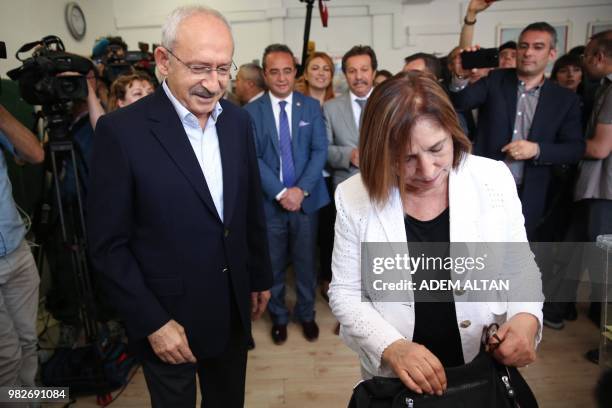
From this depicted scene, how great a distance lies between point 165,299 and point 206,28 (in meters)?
0.80

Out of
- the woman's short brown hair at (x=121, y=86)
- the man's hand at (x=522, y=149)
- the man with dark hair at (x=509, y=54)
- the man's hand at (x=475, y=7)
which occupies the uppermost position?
the man's hand at (x=475, y=7)

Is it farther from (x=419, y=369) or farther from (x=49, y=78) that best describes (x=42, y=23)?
(x=419, y=369)

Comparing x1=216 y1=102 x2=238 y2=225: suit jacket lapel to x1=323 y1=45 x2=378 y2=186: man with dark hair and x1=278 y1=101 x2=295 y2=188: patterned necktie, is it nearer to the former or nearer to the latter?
x1=278 y1=101 x2=295 y2=188: patterned necktie

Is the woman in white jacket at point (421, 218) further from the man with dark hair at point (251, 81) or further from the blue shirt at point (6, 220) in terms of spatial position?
the man with dark hair at point (251, 81)

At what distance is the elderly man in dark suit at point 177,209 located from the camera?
1.20m

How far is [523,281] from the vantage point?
3.84 ft

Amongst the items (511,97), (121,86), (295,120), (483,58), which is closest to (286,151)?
(295,120)

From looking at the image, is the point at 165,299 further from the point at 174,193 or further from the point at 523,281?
the point at 523,281

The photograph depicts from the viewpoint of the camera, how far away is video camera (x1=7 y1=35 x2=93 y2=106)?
1.90 m

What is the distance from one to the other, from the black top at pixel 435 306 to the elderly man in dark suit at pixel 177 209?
582 mm

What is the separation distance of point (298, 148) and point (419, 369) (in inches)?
79.7

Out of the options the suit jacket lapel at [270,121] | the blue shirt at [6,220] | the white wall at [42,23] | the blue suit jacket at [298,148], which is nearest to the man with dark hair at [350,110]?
the blue suit jacket at [298,148]

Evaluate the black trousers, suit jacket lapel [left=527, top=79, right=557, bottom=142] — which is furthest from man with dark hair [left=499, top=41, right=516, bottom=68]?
the black trousers

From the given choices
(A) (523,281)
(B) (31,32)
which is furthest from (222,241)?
(B) (31,32)
